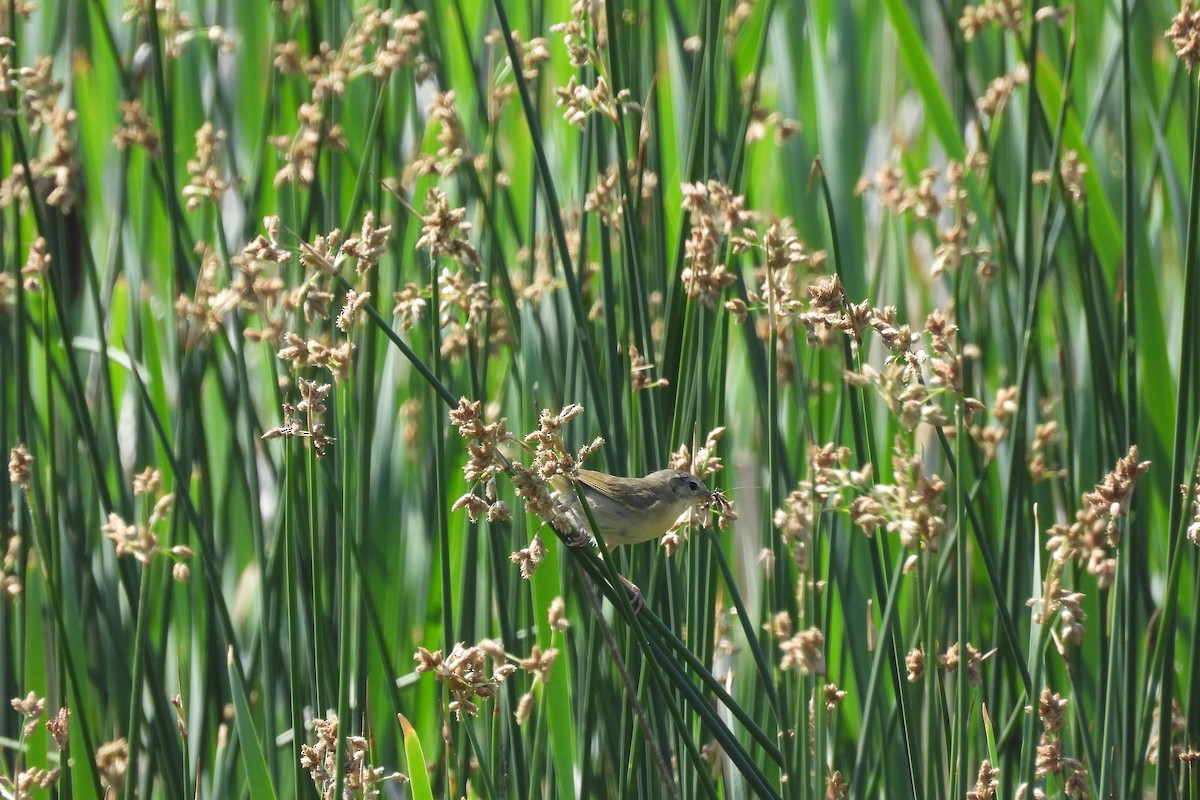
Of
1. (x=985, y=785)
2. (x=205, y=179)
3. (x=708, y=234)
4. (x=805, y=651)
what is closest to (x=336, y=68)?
(x=205, y=179)

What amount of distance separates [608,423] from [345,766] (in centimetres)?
59

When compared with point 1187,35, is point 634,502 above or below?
below

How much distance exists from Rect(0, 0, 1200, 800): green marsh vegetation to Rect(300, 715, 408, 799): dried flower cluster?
13mm

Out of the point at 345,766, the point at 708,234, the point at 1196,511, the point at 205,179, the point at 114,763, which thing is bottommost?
the point at 114,763

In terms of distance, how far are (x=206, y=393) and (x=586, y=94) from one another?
173 cm

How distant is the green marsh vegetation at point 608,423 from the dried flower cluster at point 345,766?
0.04 feet

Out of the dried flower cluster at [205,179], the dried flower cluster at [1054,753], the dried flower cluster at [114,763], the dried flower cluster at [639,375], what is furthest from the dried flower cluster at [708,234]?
the dried flower cluster at [114,763]

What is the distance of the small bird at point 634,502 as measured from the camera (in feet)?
6.41

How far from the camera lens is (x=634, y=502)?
197 centimetres

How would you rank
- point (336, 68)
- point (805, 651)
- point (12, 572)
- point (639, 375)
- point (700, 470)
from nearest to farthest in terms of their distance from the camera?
point (805, 651)
point (700, 470)
point (639, 375)
point (336, 68)
point (12, 572)

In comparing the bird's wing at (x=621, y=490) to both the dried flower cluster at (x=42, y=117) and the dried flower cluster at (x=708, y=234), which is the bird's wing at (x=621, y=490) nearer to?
the dried flower cluster at (x=708, y=234)

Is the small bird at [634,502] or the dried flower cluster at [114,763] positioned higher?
the small bird at [634,502]

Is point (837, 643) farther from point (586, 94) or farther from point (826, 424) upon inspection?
point (586, 94)

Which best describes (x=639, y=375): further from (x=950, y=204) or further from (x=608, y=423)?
(x=950, y=204)
